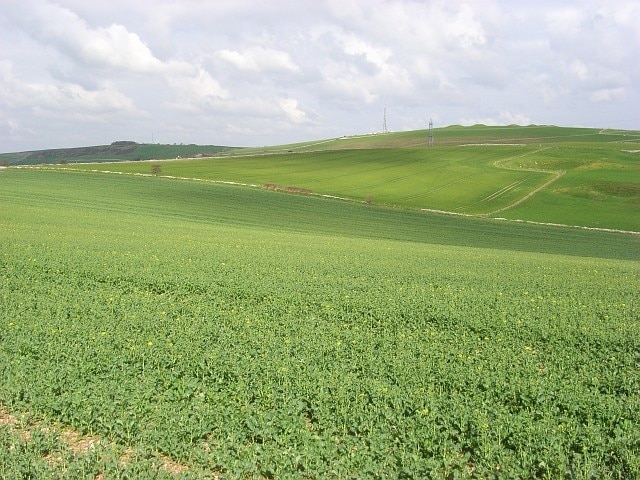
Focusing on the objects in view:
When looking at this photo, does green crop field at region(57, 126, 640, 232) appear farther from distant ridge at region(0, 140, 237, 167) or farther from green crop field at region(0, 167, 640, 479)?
distant ridge at region(0, 140, 237, 167)

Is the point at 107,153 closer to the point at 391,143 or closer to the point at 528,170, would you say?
the point at 391,143

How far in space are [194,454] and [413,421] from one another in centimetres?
326

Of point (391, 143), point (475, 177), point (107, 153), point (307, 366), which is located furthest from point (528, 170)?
point (107, 153)

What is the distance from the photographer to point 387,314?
15.3 meters

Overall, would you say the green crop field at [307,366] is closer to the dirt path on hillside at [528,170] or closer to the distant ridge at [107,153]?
the dirt path on hillside at [528,170]

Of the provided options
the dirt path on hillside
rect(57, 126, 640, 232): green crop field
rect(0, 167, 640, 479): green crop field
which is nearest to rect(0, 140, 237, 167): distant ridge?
rect(57, 126, 640, 232): green crop field

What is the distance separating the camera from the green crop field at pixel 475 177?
208 feet

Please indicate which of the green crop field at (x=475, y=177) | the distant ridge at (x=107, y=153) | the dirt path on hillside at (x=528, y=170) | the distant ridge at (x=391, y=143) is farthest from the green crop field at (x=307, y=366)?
the distant ridge at (x=107, y=153)

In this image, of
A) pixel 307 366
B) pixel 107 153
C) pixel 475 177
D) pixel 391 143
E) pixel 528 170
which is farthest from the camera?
pixel 107 153

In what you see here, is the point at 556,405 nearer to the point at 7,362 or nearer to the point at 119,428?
the point at 119,428

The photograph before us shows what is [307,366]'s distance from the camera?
34.9 ft

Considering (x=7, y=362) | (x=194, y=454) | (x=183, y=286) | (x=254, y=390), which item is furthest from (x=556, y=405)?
(x=183, y=286)

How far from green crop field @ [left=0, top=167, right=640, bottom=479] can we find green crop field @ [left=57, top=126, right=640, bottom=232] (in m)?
39.9

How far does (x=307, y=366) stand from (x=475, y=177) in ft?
246
